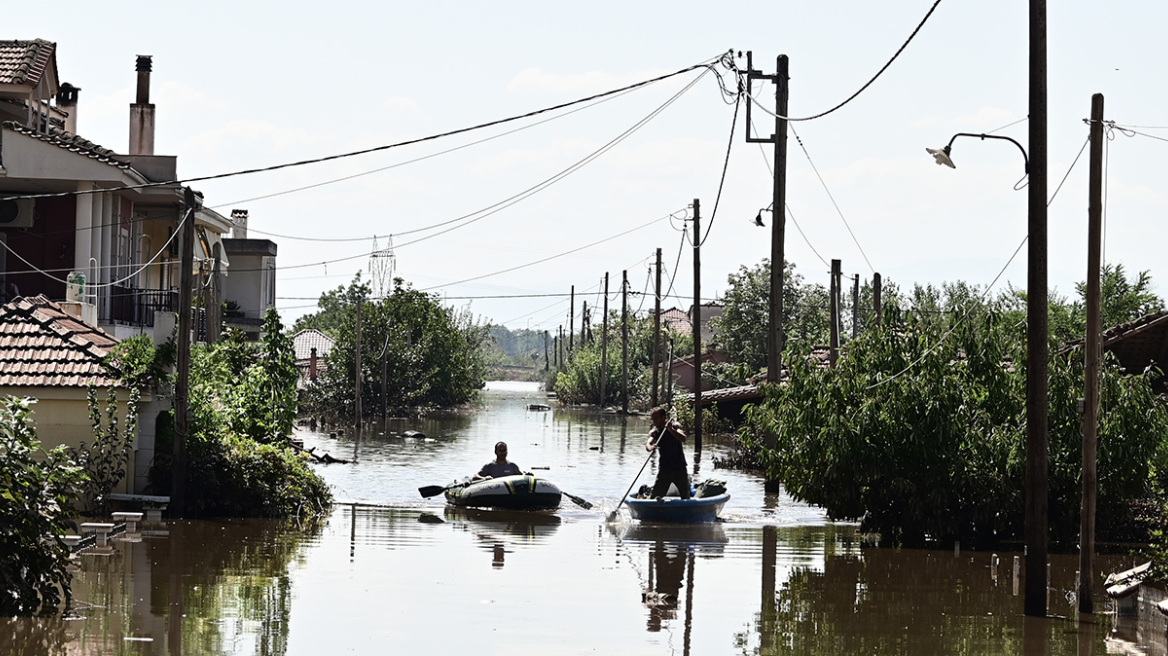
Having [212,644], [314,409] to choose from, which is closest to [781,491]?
[212,644]

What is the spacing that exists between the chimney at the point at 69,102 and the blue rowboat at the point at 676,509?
83.2 feet

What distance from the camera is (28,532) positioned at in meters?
13.2

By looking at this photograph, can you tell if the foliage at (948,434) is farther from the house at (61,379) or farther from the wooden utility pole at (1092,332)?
the house at (61,379)

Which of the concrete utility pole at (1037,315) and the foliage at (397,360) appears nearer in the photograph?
the concrete utility pole at (1037,315)

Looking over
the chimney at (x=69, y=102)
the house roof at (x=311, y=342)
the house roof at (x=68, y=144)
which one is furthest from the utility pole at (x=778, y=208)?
the house roof at (x=311, y=342)

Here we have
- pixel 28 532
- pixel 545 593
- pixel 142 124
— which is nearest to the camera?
pixel 28 532

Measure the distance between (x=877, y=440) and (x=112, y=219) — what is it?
21074 millimetres

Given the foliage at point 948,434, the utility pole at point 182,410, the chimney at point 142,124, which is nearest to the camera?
the foliage at point 948,434

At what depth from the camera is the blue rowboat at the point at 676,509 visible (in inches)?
948

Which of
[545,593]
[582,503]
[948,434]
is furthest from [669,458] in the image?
→ [545,593]

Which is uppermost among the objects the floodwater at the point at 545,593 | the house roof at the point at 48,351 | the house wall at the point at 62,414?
the house roof at the point at 48,351

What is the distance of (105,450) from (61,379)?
1.31m

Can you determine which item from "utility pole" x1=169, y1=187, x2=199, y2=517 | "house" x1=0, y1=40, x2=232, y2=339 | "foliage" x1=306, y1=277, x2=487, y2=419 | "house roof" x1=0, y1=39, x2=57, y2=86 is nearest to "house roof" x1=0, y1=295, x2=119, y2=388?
"utility pole" x1=169, y1=187, x2=199, y2=517

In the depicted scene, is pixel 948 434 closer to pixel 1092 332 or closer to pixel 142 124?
pixel 1092 332
